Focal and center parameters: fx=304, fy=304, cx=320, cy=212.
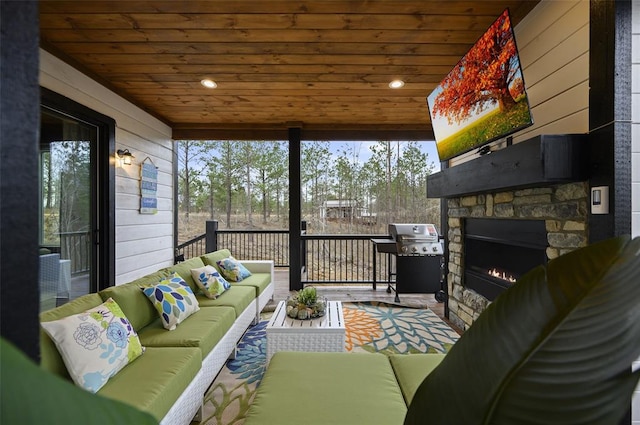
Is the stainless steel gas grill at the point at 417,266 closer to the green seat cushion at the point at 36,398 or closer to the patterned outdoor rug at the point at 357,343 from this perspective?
the patterned outdoor rug at the point at 357,343

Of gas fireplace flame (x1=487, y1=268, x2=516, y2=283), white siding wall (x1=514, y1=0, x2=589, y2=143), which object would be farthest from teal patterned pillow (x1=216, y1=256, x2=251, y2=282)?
white siding wall (x1=514, y1=0, x2=589, y2=143)

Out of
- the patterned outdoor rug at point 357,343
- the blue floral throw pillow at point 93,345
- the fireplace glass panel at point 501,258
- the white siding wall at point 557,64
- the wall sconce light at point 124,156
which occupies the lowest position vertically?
the patterned outdoor rug at point 357,343

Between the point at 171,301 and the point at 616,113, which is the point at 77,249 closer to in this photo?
the point at 171,301

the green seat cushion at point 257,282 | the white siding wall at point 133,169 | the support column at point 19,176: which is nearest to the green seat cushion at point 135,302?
the green seat cushion at point 257,282

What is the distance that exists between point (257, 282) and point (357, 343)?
136 cm

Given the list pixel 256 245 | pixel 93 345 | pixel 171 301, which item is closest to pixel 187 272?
pixel 171 301

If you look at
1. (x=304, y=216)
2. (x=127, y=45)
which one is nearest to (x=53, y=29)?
(x=127, y=45)

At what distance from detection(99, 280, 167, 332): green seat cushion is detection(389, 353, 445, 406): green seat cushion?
172 cm

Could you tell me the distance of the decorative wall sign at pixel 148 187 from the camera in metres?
3.95

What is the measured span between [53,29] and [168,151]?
2.33 metres

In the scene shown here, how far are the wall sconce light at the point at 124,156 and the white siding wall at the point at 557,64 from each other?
4006 millimetres

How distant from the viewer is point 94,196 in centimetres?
325

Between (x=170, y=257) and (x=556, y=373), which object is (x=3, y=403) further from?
(x=170, y=257)

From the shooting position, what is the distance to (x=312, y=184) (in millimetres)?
5859
